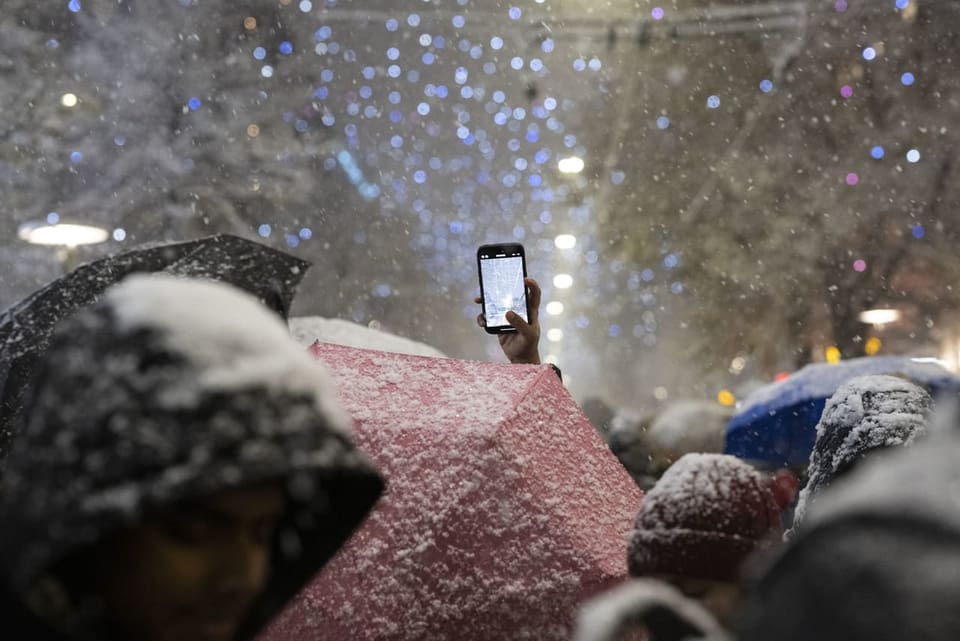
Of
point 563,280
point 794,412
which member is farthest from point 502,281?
point 563,280

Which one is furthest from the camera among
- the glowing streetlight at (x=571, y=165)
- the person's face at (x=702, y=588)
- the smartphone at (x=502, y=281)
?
the glowing streetlight at (x=571, y=165)

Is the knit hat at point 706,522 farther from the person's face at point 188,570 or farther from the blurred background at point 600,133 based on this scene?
the blurred background at point 600,133

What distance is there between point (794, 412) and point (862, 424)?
3951 millimetres

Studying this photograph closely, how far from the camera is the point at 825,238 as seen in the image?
19.5 metres

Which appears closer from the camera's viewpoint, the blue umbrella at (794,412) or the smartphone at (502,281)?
the smartphone at (502,281)

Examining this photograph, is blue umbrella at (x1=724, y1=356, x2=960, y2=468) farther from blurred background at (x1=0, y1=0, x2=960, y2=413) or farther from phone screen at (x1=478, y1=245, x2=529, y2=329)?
blurred background at (x1=0, y1=0, x2=960, y2=413)

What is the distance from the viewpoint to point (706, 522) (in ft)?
7.75

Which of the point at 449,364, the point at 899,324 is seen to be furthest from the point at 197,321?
the point at 899,324

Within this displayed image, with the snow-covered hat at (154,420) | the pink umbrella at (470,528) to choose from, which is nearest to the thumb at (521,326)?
the pink umbrella at (470,528)

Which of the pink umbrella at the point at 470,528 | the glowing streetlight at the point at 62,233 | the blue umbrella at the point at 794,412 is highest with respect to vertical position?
the glowing streetlight at the point at 62,233

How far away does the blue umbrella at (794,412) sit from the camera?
7391 mm

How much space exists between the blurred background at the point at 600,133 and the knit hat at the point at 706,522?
14.3 m

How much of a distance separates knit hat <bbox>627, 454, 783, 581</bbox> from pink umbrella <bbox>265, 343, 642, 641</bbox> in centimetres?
48

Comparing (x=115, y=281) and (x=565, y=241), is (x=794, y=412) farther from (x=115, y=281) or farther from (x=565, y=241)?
(x=565, y=241)
